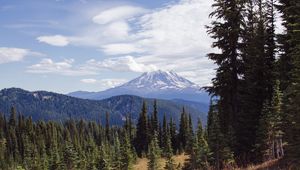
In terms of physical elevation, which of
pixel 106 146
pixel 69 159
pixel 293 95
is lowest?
pixel 106 146

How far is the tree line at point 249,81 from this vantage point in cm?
2702

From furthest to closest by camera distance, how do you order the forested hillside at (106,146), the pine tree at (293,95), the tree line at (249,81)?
the forested hillside at (106,146), the tree line at (249,81), the pine tree at (293,95)

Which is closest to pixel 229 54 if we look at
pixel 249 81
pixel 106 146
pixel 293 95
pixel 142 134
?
pixel 249 81

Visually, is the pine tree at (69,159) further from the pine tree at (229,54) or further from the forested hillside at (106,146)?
the pine tree at (229,54)

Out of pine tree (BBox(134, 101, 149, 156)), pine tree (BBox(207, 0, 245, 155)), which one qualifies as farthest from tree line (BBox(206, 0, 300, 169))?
pine tree (BBox(134, 101, 149, 156))

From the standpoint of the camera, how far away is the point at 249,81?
30000mm

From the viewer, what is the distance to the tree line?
88.6 ft

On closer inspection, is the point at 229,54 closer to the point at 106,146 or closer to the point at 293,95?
the point at 293,95

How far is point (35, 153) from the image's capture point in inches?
5039

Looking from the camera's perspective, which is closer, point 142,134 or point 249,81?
point 249,81

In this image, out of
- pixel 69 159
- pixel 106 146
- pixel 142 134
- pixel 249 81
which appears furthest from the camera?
pixel 106 146

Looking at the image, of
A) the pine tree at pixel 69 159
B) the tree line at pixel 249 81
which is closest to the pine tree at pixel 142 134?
the pine tree at pixel 69 159

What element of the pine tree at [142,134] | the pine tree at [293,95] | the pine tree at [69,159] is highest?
the pine tree at [293,95]

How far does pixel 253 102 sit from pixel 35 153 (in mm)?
109062
